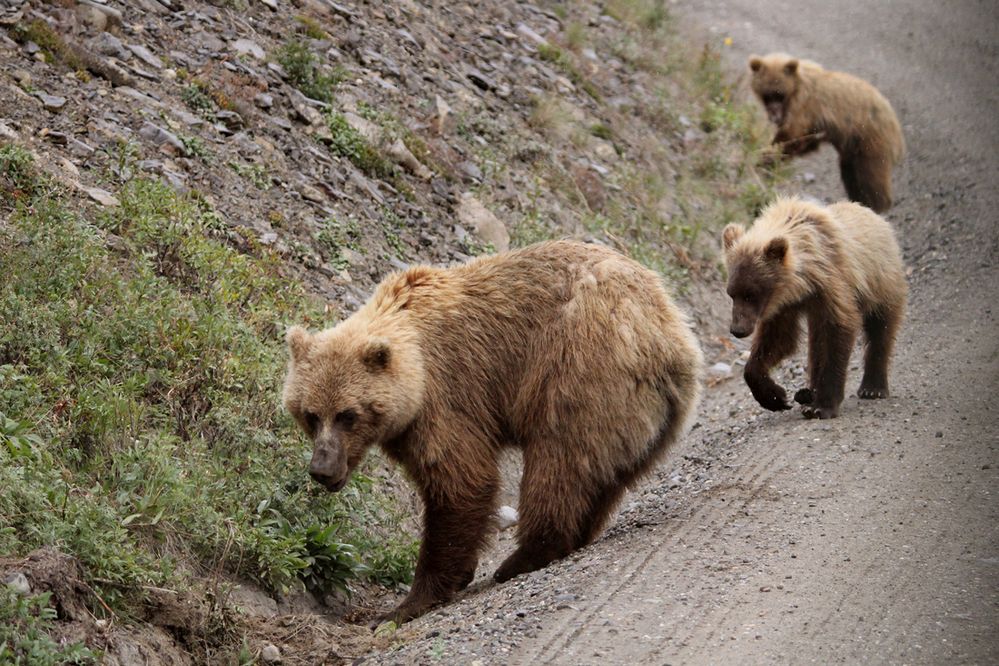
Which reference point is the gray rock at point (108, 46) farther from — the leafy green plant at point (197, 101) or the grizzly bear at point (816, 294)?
the grizzly bear at point (816, 294)

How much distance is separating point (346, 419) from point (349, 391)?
0.54 ft

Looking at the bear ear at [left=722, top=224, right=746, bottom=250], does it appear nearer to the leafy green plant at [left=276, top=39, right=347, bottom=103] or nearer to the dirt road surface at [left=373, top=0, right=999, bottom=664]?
the dirt road surface at [left=373, top=0, right=999, bottom=664]

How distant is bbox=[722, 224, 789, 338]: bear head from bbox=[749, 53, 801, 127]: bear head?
6.89m

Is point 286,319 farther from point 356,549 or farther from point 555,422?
point 555,422

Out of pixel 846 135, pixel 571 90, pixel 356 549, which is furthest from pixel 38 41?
pixel 846 135

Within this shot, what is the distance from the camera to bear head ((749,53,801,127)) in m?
15.2

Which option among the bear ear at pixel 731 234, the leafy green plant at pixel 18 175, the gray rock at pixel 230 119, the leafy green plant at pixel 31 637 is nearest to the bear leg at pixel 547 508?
the leafy green plant at pixel 31 637

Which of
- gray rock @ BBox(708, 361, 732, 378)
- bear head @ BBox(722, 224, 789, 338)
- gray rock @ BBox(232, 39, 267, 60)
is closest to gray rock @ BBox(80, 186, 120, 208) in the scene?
gray rock @ BBox(232, 39, 267, 60)

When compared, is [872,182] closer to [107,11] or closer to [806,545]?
[107,11]

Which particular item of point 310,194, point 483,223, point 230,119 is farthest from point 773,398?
point 230,119

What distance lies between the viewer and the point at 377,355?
261 inches

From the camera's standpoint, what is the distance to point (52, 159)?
829 centimetres

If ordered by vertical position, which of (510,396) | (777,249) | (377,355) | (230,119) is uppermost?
(777,249)

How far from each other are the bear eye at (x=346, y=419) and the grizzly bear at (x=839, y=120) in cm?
943
